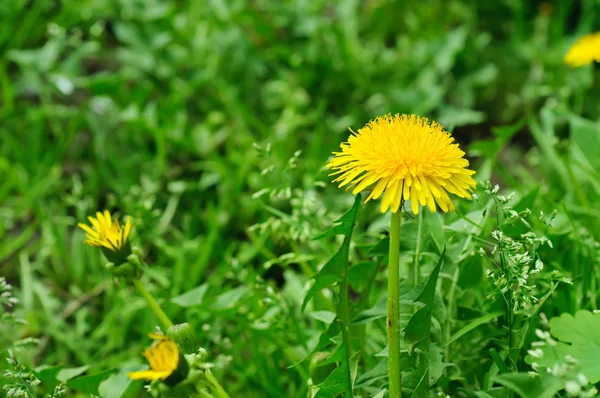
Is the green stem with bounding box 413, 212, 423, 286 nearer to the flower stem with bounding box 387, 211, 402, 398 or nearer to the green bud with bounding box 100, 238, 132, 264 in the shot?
the flower stem with bounding box 387, 211, 402, 398

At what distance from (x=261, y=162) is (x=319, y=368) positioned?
37.5 inches

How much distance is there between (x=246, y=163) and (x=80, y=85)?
1.98 ft

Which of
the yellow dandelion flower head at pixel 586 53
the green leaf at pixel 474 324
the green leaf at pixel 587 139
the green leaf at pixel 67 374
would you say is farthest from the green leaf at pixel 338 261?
the yellow dandelion flower head at pixel 586 53

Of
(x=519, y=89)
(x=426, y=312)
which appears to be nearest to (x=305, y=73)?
(x=519, y=89)

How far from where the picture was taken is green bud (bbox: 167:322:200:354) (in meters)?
0.94

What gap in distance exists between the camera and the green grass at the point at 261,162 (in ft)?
4.14

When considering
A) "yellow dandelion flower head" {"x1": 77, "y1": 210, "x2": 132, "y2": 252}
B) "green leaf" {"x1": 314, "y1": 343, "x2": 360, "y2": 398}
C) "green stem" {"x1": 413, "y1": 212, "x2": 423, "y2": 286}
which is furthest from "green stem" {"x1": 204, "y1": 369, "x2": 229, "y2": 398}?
"green stem" {"x1": 413, "y1": 212, "x2": 423, "y2": 286}

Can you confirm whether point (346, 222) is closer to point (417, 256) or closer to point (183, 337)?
point (417, 256)

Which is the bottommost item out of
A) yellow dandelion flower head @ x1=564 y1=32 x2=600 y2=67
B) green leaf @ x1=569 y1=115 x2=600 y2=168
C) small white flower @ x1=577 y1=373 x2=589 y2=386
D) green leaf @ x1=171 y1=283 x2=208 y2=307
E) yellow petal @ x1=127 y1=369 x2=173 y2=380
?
yellow petal @ x1=127 y1=369 x2=173 y2=380

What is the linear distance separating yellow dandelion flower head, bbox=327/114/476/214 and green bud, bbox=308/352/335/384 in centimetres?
35

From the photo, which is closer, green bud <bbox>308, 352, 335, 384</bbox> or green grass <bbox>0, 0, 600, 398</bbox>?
green bud <bbox>308, 352, 335, 384</bbox>

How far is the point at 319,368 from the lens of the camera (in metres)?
1.11

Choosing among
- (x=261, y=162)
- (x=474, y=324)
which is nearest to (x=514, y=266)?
(x=474, y=324)

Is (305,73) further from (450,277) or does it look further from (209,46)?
(450,277)
